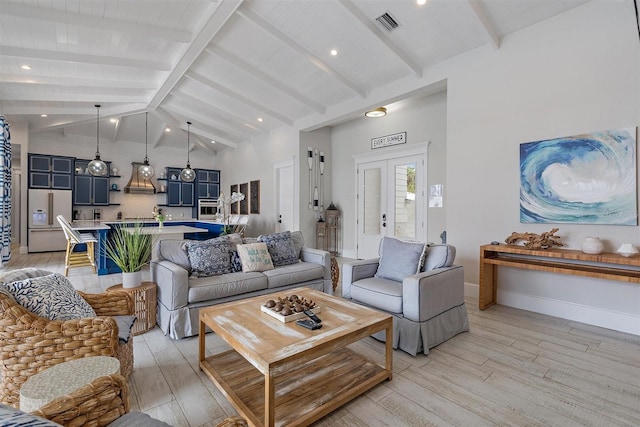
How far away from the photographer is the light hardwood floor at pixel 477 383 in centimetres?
182

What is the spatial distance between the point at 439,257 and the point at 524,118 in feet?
7.04

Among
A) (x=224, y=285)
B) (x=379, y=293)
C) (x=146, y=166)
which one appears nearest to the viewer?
(x=379, y=293)

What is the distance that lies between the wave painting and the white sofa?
8.91 ft

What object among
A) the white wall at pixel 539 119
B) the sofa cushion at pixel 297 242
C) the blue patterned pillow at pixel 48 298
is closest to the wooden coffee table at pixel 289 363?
the blue patterned pillow at pixel 48 298

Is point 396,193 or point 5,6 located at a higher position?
point 5,6

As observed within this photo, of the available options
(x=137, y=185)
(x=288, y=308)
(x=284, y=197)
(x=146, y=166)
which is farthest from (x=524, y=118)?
(x=137, y=185)

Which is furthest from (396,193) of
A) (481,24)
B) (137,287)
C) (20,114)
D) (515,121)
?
(20,114)

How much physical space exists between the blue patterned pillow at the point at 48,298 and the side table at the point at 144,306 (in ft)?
3.26

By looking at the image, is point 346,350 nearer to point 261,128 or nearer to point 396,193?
point 396,193

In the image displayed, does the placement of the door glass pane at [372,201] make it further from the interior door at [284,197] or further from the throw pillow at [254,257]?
the throw pillow at [254,257]

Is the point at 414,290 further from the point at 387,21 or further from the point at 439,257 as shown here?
the point at 387,21

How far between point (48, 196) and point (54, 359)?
841 cm

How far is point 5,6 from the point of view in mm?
3303

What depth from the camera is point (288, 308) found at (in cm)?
214
